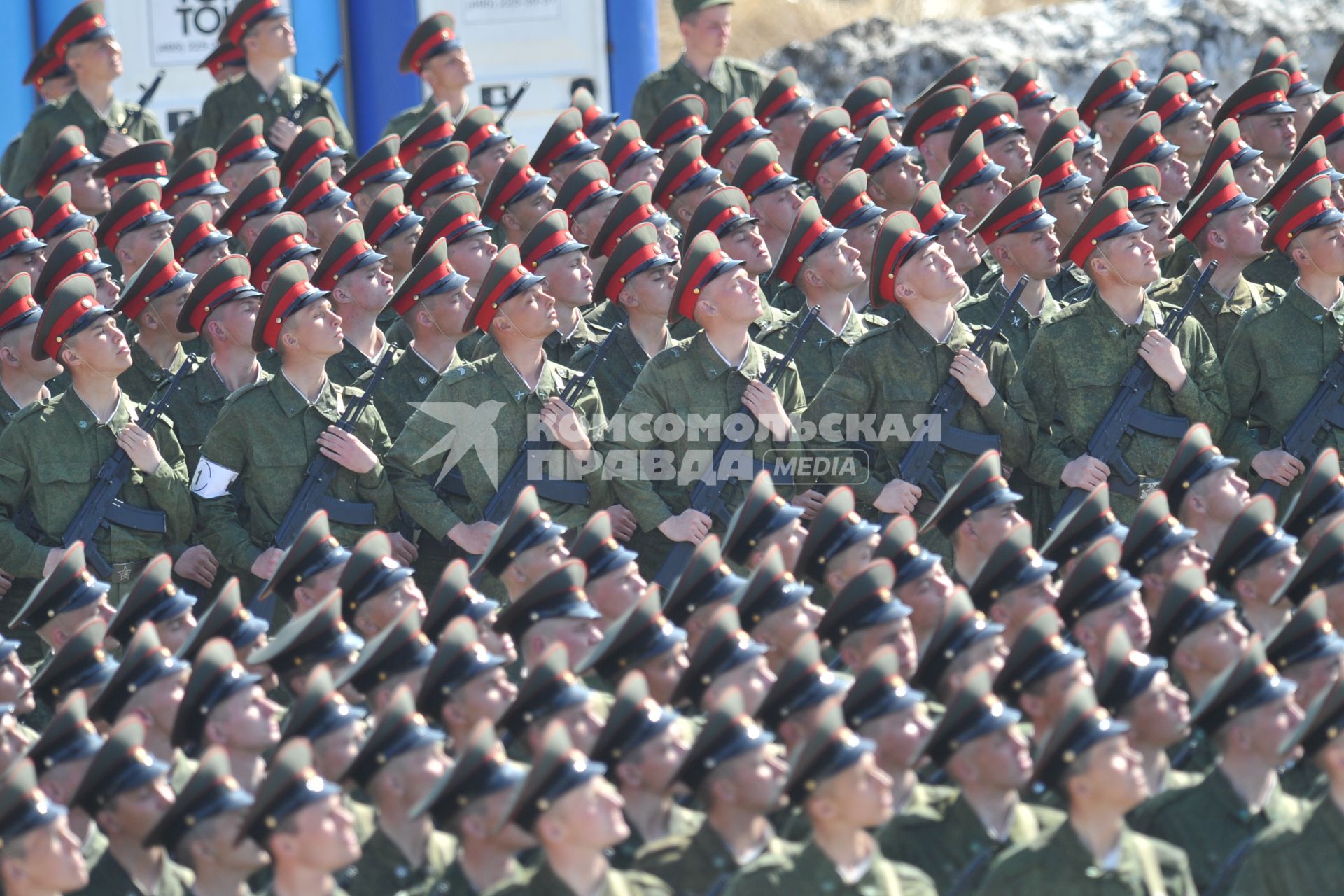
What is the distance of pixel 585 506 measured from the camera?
10297 mm

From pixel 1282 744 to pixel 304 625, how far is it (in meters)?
3.14

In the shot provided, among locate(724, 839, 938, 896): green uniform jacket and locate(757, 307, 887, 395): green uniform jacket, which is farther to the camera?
locate(757, 307, 887, 395): green uniform jacket

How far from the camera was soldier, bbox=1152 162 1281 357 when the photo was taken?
11016mm

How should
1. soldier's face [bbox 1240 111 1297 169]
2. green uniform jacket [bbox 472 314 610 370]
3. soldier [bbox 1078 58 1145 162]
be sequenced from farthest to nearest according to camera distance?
1. soldier [bbox 1078 58 1145 162]
2. soldier's face [bbox 1240 111 1297 169]
3. green uniform jacket [bbox 472 314 610 370]

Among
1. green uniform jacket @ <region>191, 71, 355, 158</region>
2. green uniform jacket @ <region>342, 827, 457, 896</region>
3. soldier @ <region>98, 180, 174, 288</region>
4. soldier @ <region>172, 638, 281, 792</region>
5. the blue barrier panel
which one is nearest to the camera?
green uniform jacket @ <region>342, 827, 457, 896</region>

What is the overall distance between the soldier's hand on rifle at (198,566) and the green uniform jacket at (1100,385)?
3.38m

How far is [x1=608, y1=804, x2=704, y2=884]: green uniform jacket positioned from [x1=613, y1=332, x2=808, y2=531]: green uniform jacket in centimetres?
253

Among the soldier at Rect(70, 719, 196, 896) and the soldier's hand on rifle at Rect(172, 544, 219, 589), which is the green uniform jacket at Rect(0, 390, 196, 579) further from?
the soldier at Rect(70, 719, 196, 896)

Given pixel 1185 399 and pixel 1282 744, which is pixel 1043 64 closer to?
pixel 1185 399

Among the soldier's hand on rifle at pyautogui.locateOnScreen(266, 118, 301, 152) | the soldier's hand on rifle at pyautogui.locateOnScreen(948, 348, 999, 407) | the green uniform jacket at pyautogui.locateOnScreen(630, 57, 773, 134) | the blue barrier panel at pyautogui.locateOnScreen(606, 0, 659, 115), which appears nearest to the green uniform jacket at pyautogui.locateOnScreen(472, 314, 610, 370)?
the soldier's hand on rifle at pyautogui.locateOnScreen(948, 348, 999, 407)

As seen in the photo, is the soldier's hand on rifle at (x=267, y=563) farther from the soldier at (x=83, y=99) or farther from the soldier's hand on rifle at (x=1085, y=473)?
the soldier at (x=83, y=99)

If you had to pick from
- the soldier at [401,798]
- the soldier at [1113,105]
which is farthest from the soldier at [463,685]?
the soldier at [1113,105]

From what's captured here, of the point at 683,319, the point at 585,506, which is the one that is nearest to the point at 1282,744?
the point at 585,506

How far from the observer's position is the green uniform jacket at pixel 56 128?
548 inches
